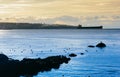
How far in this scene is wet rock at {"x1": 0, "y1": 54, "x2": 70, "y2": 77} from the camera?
68.8 m

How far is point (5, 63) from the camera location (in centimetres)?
7250

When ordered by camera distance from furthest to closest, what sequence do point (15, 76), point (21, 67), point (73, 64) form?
point (73, 64), point (21, 67), point (15, 76)

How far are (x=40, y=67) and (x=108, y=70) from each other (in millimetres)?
16277

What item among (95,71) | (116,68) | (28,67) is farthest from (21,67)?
(116,68)

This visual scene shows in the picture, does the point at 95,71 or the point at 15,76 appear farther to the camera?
the point at 95,71

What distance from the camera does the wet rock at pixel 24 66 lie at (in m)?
68.8

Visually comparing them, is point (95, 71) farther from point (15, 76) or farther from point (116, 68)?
point (15, 76)

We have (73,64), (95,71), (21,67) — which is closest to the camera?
(21,67)

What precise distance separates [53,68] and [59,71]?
12.7 feet

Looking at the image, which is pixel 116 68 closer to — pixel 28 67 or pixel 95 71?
pixel 95 71

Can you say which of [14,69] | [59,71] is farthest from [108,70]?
[14,69]

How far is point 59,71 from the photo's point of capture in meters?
80.4

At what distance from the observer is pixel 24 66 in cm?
7575

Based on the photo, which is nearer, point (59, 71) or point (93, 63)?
point (59, 71)
